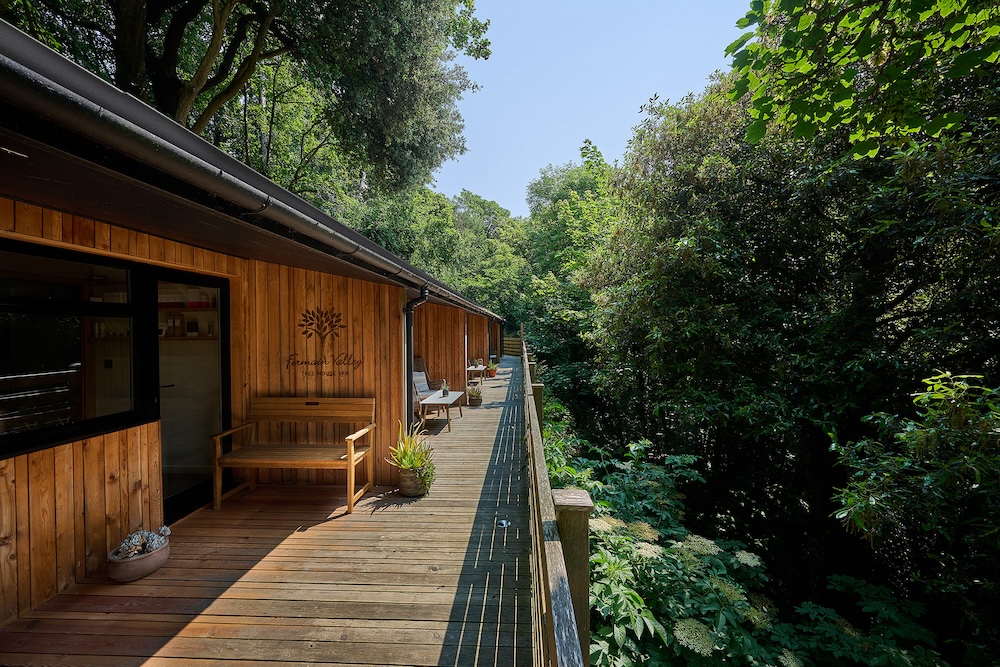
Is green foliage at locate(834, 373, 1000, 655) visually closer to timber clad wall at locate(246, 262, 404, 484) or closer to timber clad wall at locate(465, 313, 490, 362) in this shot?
timber clad wall at locate(246, 262, 404, 484)

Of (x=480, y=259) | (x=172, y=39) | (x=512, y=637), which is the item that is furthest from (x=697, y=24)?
(x=480, y=259)

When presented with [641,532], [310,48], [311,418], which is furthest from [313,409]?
[310,48]

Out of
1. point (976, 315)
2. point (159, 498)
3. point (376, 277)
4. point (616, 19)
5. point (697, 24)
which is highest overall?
point (616, 19)

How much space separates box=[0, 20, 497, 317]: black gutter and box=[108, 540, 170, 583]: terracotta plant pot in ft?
8.52

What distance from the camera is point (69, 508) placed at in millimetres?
2609

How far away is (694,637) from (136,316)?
482 cm

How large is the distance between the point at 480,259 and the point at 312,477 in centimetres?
2549

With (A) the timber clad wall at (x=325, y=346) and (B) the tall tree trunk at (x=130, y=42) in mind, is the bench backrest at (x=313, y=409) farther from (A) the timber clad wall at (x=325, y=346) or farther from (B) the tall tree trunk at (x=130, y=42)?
(B) the tall tree trunk at (x=130, y=42)

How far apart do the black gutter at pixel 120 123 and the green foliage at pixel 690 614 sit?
125 inches

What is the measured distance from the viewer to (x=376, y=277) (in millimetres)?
4012

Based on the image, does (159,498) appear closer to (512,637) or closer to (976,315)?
(512,637)

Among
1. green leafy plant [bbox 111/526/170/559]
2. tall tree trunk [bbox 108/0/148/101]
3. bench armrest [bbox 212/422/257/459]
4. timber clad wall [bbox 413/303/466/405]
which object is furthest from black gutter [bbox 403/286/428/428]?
tall tree trunk [bbox 108/0/148/101]

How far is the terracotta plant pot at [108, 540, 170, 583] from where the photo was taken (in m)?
2.69

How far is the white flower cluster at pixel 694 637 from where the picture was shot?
263 cm
